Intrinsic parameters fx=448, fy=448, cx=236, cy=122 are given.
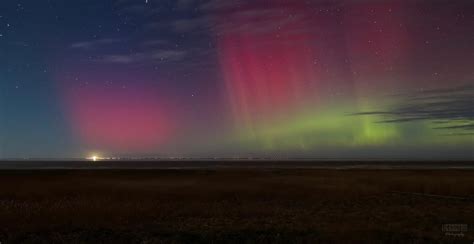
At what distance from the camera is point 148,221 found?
21281mm

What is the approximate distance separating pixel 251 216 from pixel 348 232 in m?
6.73

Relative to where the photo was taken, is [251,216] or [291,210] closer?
[251,216]

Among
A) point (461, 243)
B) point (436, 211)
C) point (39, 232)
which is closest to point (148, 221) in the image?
point (39, 232)

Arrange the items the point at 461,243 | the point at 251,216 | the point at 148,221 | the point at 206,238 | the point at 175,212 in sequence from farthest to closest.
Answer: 1. the point at 175,212
2. the point at 251,216
3. the point at 148,221
4. the point at 206,238
5. the point at 461,243

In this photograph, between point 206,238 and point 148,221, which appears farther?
point 148,221

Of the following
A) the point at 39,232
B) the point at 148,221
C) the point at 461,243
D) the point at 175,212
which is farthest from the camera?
the point at 175,212

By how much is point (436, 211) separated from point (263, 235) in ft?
41.3

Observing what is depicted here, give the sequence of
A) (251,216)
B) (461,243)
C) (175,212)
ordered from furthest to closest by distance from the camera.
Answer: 1. (175,212)
2. (251,216)
3. (461,243)

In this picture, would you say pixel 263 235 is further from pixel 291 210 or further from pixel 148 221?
pixel 291 210

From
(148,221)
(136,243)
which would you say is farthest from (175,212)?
(136,243)

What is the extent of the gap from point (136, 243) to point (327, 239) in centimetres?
690

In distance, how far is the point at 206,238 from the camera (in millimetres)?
16906

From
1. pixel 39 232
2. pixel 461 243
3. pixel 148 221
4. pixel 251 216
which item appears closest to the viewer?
pixel 461 243

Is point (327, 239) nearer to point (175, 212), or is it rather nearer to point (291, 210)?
point (291, 210)
